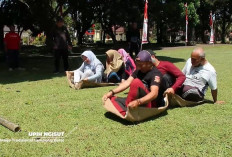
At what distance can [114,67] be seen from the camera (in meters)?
8.17

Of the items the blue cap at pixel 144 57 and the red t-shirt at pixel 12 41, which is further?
the red t-shirt at pixel 12 41

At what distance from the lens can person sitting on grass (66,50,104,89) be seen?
25.9ft

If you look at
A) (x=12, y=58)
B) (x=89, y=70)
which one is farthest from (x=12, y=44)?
(x=89, y=70)

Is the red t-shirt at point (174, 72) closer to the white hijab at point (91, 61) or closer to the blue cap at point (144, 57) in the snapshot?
the blue cap at point (144, 57)

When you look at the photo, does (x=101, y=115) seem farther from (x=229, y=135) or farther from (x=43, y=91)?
(x=43, y=91)

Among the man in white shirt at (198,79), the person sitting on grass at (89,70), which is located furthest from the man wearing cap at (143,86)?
the person sitting on grass at (89,70)

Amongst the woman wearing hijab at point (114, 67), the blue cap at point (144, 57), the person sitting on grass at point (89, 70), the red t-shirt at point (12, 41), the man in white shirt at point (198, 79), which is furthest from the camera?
the red t-shirt at point (12, 41)

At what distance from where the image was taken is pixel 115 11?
70.8 feet

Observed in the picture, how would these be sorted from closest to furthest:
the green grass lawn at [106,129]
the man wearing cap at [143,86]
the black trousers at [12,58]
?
the green grass lawn at [106,129], the man wearing cap at [143,86], the black trousers at [12,58]

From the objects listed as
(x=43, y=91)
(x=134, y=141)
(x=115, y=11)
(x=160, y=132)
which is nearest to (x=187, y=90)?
(x=160, y=132)

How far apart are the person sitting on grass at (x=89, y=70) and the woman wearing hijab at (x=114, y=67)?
322mm

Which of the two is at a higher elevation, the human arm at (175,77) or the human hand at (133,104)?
the human arm at (175,77)

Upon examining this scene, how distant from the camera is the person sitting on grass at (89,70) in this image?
311 inches

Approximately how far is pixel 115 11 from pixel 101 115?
17.1 metres
